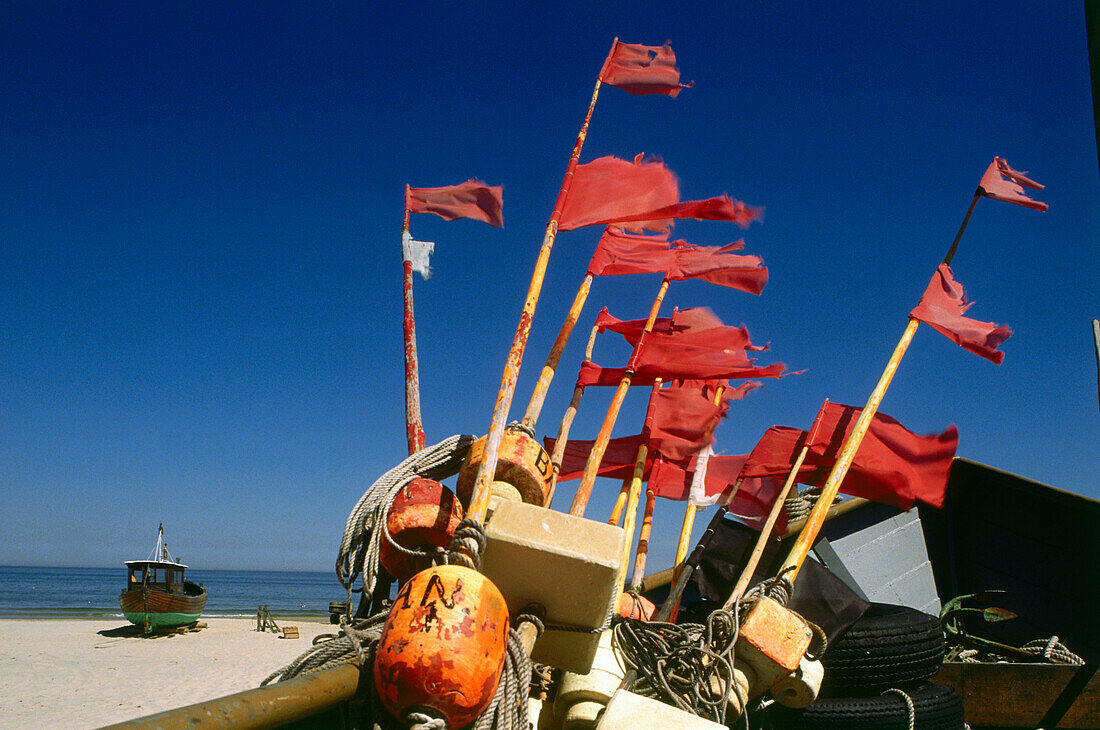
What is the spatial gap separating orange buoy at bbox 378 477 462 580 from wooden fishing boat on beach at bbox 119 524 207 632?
30.0 metres

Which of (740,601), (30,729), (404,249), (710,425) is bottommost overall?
(30,729)

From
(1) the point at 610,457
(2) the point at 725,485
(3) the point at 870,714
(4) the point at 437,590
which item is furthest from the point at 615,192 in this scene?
(2) the point at 725,485

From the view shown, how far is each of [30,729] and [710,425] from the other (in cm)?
1286

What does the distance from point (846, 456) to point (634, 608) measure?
1784 mm

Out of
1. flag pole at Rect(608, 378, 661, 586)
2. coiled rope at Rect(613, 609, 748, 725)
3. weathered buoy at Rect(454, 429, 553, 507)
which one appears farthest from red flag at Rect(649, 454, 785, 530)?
weathered buoy at Rect(454, 429, 553, 507)

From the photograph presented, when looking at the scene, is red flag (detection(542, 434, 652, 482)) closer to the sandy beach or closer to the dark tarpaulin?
the dark tarpaulin

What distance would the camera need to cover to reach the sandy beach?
44.4 feet

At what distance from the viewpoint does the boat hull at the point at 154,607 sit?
90.2 feet

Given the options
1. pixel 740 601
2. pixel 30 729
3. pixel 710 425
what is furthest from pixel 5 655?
pixel 740 601

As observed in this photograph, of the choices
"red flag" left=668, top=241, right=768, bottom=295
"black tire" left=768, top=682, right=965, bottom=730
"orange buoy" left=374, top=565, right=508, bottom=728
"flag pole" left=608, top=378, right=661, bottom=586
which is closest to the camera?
"orange buoy" left=374, top=565, right=508, bottom=728

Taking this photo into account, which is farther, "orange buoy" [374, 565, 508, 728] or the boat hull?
the boat hull

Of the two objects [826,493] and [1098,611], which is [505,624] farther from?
[1098,611]

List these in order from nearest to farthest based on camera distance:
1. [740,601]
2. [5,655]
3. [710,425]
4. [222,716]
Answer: [222,716] → [740,601] → [710,425] → [5,655]

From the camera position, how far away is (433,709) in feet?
6.55
